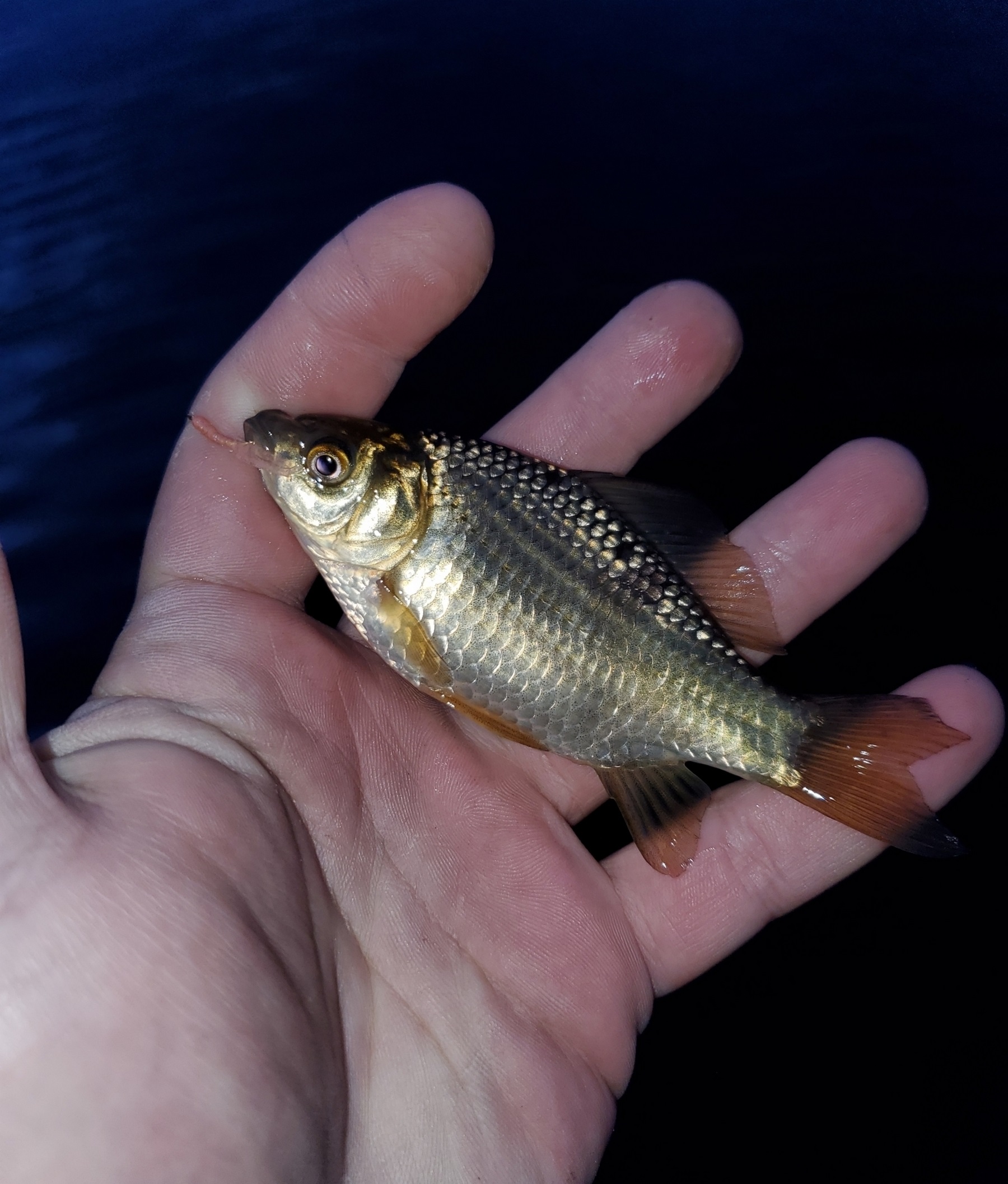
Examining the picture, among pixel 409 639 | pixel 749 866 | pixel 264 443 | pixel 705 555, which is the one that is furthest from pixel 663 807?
pixel 264 443

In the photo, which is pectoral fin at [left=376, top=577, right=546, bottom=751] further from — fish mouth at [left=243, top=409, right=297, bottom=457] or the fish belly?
fish mouth at [left=243, top=409, right=297, bottom=457]

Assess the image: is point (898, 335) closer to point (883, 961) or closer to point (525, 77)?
point (883, 961)

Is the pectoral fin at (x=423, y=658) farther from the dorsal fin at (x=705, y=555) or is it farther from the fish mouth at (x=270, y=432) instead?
the dorsal fin at (x=705, y=555)

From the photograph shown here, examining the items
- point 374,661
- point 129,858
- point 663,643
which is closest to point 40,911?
point 129,858

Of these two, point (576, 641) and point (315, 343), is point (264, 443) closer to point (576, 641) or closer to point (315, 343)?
point (315, 343)

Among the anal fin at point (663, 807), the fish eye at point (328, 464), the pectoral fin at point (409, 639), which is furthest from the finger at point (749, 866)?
the fish eye at point (328, 464)

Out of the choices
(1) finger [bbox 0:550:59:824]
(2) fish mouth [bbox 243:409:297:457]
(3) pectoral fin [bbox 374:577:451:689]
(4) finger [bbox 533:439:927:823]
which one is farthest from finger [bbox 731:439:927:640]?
(1) finger [bbox 0:550:59:824]
